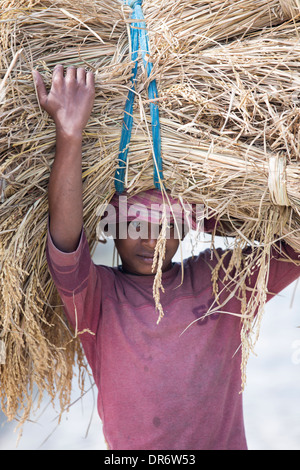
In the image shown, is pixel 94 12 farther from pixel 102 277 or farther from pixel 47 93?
pixel 102 277

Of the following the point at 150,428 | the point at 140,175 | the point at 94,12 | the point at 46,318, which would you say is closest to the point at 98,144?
the point at 140,175

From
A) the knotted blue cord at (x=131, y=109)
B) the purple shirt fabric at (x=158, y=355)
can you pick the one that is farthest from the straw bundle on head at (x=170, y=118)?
the purple shirt fabric at (x=158, y=355)

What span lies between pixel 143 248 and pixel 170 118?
36 centimetres

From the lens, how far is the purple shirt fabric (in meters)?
1.54

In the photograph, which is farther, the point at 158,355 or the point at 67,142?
the point at 158,355

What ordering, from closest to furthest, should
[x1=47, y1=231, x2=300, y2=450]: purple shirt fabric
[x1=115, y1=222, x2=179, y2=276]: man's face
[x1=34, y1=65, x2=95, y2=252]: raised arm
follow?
[x1=34, y1=65, x2=95, y2=252]: raised arm → [x1=47, y1=231, x2=300, y2=450]: purple shirt fabric → [x1=115, y1=222, x2=179, y2=276]: man's face

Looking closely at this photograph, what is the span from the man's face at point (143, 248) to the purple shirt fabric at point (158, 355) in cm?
5

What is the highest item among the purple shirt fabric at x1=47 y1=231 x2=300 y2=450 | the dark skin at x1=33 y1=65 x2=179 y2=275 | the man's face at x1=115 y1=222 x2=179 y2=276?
the dark skin at x1=33 y1=65 x2=179 y2=275

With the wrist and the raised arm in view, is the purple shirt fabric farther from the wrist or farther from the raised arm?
the wrist

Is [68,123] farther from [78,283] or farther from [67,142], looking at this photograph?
[78,283]

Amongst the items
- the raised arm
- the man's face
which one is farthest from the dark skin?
the man's face

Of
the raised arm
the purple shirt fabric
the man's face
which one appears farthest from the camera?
the man's face

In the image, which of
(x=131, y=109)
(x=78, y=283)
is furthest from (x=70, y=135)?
(x=78, y=283)

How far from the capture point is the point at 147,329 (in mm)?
1590
